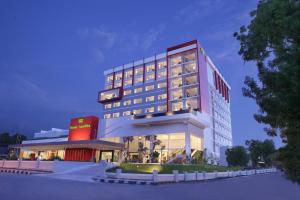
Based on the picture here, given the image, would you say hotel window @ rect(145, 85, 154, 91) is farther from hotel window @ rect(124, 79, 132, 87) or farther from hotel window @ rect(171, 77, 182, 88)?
hotel window @ rect(171, 77, 182, 88)

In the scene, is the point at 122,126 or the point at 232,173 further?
the point at 122,126

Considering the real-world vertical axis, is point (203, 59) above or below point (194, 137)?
above

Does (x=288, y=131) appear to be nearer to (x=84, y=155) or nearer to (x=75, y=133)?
(x=84, y=155)

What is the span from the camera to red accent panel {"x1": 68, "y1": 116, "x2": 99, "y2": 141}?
194 ft

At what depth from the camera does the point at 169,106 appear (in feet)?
225

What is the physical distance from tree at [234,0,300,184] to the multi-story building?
4095 centimetres

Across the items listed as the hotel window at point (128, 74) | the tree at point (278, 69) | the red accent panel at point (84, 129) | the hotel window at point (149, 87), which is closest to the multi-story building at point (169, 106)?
the hotel window at point (149, 87)

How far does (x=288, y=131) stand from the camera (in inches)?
281

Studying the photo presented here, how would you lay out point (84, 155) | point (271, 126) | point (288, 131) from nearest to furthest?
point (288, 131) → point (271, 126) → point (84, 155)

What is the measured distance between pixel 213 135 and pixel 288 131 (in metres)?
68.6

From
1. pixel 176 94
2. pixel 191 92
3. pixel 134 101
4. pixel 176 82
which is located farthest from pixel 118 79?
pixel 191 92

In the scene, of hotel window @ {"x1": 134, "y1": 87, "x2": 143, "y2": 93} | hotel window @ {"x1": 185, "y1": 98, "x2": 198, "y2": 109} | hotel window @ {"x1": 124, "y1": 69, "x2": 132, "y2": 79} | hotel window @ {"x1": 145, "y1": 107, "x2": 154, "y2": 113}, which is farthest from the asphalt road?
hotel window @ {"x1": 124, "y1": 69, "x2": 132, "y2": 79}

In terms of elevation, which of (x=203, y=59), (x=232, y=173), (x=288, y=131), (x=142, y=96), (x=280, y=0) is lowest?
(x=232, y=173)

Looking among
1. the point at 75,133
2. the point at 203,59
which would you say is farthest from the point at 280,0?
the point at 203,59
